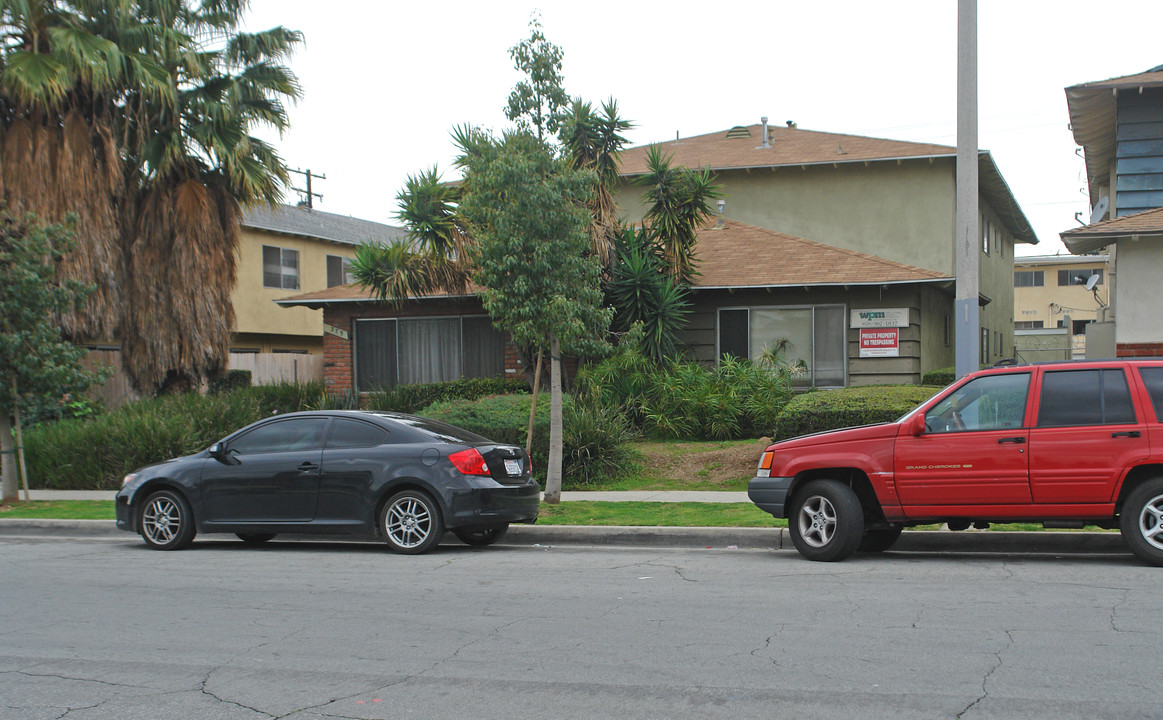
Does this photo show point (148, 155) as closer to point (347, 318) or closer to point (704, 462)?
point (347, 318)

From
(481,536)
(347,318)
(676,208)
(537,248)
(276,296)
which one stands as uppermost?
(676,208)

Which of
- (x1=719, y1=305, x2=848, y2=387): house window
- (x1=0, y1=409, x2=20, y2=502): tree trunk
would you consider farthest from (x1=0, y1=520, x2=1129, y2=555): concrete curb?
(x1=719, y1=305, x2=848, y2=387): house window

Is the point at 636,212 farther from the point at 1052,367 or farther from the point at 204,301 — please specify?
the point at 1052,367

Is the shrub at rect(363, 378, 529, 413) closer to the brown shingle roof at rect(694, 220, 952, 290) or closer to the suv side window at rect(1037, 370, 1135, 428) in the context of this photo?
the brown shingle roof at rect(694, 220, 952, 290)

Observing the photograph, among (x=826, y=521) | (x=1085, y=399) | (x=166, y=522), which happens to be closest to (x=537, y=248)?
(x=826, y=521)

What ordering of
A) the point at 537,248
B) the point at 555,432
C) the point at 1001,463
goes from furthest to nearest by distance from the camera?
the point at 555,432
the point at 537,248
the point at 1001,463

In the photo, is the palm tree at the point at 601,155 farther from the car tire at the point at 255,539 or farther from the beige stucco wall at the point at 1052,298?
the beige stucco wall at the point at 1052,298

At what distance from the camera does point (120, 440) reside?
1662cm

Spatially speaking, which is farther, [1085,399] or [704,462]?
[704,462]

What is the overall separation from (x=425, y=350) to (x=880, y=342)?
9.33 metres

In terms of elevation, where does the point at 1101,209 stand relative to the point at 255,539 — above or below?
above

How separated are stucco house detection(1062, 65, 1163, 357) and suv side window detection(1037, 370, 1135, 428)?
7279mm

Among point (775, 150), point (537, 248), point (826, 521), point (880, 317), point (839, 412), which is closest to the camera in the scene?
point (826, 521)

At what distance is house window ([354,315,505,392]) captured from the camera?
20797 mm
